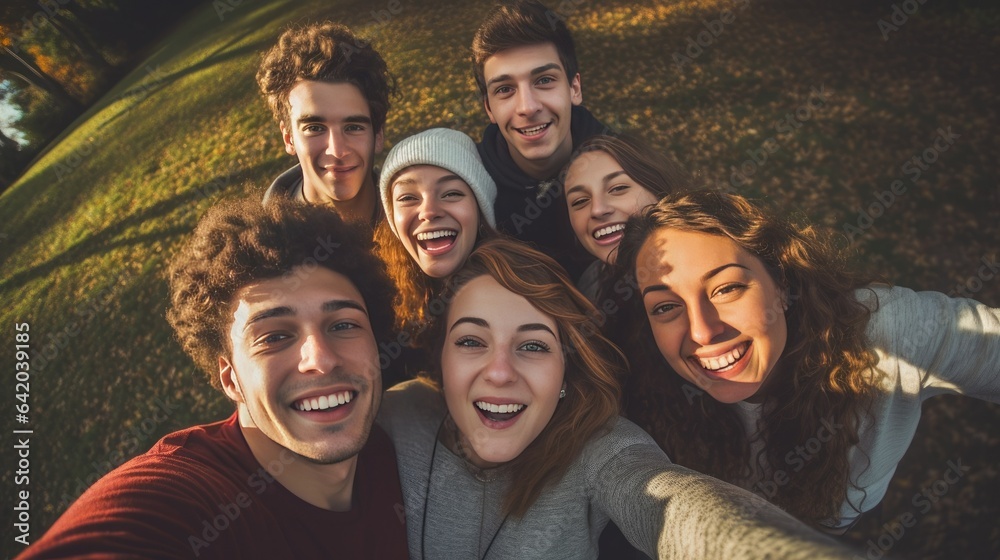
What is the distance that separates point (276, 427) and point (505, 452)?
108cm

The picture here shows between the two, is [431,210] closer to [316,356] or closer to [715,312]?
[316,356]

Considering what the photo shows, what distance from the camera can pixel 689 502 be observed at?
185cm

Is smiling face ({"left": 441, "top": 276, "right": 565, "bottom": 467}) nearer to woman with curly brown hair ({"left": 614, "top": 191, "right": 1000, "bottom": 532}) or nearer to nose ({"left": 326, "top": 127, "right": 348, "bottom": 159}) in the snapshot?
woman with curly brown hair ({"left": 614, "top": 191, "right": 1000, "bottom": 532})

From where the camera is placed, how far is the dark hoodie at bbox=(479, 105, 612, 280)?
4008mm

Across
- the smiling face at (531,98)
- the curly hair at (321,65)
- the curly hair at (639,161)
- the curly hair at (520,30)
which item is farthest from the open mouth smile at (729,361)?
the curly hair at (321,65)

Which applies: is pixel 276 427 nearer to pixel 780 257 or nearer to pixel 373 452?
pixel 373 452

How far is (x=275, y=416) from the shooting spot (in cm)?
242

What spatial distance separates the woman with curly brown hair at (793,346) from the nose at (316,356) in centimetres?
159

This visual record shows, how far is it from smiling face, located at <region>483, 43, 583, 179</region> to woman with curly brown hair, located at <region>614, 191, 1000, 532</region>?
1.28 meters

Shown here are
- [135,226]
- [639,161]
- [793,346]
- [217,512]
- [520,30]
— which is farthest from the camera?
[135,226]

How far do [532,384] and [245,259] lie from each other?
1.58 m

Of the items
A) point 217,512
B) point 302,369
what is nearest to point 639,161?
point 302,369

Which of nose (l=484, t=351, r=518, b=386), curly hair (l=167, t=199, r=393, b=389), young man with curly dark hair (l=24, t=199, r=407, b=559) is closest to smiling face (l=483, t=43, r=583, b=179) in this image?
curly hair (l=167, t=199, r=393, b=389)

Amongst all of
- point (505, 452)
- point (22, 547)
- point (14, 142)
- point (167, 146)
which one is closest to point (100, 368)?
point (22, 547)
